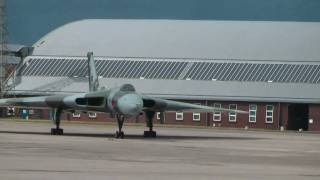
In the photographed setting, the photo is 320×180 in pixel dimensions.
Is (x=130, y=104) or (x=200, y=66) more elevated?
(x=200, y=66)

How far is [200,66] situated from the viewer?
87812mm

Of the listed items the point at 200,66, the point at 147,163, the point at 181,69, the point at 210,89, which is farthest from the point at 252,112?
the point at 147,163

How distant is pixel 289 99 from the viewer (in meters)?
82.1

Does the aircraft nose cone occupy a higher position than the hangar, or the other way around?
the hangar

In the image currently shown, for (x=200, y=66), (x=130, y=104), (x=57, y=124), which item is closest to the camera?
(x=130, y=104)

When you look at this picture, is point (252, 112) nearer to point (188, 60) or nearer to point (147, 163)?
point (188, 60)

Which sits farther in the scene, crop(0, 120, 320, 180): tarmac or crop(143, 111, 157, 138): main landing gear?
crop(143, 111, 157, 138): main landing gear

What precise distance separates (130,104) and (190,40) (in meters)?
47.6

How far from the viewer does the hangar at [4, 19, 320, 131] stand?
82.9 meters

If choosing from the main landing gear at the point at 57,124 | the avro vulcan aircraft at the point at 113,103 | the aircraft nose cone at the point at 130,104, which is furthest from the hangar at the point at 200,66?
the aircraft nose cone at the point at 130,104

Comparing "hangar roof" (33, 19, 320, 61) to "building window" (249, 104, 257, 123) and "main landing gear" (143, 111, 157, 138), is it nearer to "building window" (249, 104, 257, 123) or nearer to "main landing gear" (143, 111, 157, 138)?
"building window" (249, 104, 257, 123)

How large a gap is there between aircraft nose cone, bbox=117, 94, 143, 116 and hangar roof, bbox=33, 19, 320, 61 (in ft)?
141

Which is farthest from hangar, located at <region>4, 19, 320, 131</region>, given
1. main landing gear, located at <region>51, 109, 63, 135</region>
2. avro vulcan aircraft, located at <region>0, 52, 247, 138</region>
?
main landing gear, located at <region>51, 109, 63, 135</region>

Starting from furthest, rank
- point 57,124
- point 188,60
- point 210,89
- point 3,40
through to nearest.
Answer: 1. point 3,40
2. point 188,60
3. point 210,89
4. point 57,124
